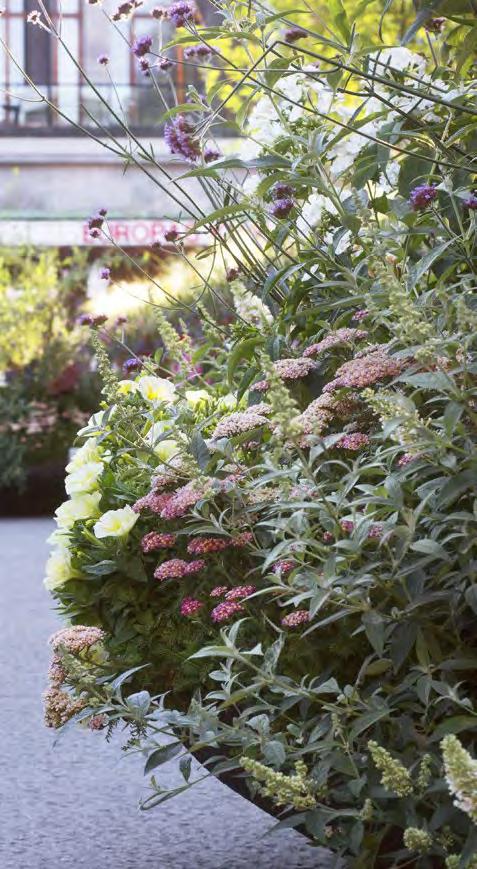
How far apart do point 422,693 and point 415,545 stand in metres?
0.24

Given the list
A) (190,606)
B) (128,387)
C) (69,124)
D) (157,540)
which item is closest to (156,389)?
(128,387)

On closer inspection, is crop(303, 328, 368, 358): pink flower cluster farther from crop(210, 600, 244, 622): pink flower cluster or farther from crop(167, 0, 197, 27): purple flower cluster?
crop(167, 0, 197, 27): purple flower cluster

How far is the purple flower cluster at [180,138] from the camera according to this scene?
332 centimetres

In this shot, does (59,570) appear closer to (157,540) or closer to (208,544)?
(157,540)

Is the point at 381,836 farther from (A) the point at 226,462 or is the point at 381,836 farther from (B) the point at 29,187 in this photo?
(B) the point at 29,187

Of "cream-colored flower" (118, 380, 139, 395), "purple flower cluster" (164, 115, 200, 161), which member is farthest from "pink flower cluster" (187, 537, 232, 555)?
"purple flower cluster" (164, 115, 200, 161)

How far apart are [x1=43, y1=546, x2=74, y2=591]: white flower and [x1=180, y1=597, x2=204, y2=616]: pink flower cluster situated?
1.01 ft

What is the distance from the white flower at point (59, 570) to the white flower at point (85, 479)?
15cm

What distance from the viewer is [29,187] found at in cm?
2775

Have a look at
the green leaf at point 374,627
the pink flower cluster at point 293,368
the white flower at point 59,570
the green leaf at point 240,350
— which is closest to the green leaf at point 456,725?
the green leaf at point 374,627

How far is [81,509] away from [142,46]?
1.08 metres

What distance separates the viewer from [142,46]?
331cm

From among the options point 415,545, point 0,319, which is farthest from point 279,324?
point 0,319

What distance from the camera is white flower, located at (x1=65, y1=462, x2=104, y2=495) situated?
291cm
